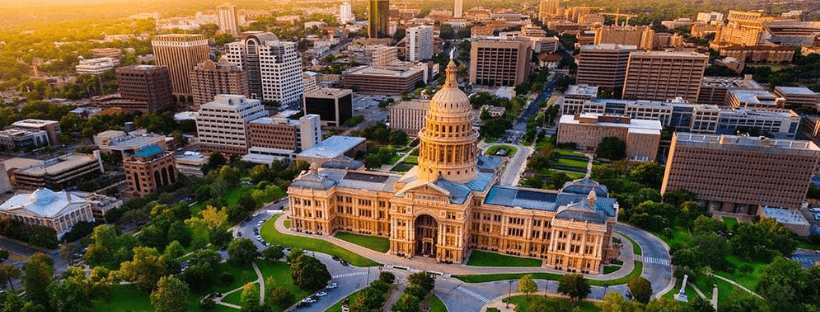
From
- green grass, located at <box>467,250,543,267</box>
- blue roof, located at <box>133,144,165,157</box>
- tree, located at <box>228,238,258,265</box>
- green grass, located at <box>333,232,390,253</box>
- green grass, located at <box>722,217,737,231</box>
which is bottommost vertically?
green grass, located at <box>333,232,390,253</box>

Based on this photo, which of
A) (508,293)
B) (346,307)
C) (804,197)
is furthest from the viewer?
(804,197)

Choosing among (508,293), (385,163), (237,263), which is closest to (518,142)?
(385,163)

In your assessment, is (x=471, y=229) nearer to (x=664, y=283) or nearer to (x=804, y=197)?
(x=664, y=283)

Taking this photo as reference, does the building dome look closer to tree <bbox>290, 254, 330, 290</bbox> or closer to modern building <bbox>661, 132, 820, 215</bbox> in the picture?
tree <bbox>290, 254, 330, 290</bbox>

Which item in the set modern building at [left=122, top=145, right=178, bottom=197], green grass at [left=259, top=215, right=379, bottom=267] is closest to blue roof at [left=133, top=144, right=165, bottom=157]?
modern building at [left=122, top=145, right=178, bottom=197]

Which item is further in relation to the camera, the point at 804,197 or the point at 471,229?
the point at 804,197

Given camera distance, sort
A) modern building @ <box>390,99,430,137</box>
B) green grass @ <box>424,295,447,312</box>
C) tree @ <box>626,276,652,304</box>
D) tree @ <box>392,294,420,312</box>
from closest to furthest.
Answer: tree @ <box>392,294,420,312</box>
tree @ <box>626,276,652,304</box>
green grass @ <box>424,295,447,312</box>
modern building @ <box>390,99,430,137</box>

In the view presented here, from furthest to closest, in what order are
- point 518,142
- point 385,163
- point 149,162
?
point 518,142 → point 385,163 → point 149,162
